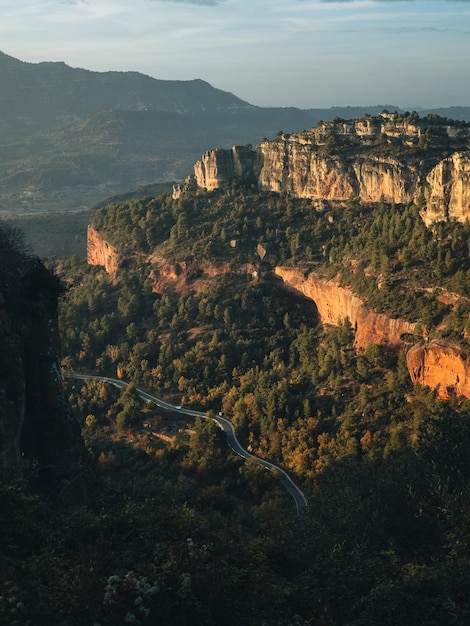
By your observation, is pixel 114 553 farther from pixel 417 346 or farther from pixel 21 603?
pixel 417 346

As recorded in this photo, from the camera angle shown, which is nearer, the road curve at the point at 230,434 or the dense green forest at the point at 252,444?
the dense green forest at the point at 252,444

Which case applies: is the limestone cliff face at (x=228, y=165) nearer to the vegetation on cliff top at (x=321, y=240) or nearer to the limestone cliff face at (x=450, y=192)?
the vegetation on cliff top at (x=321, y=240)

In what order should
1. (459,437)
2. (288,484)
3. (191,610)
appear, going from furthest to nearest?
(288,484) → (459,437) → (191,610)

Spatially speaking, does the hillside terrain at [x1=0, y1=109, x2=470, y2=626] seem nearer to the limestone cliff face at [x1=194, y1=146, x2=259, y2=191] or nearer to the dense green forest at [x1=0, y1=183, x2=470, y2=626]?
the dense green forest at [x1=0, y1=183, x2=470, y2=626]

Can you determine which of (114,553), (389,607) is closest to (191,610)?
(114,553)

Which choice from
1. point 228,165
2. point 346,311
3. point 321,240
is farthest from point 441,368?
point 228,165

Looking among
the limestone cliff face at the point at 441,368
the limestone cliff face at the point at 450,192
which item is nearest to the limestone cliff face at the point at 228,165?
the limestone cliff face at the point at 450,192

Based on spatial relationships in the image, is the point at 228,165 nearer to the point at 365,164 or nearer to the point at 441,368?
the point at 365,164
